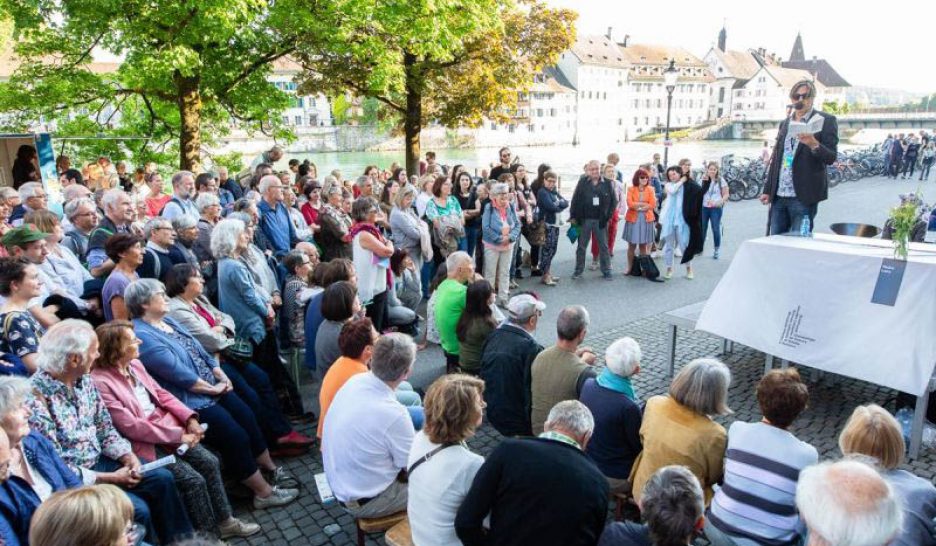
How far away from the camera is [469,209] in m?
8.82

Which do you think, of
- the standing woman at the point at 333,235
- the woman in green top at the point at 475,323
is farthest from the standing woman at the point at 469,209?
the woman in green top at the point at 475,323

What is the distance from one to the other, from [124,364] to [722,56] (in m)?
116

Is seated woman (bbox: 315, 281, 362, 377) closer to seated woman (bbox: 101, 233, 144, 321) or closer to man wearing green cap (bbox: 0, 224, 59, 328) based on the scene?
seated woman (bbox: 101, 233, 144, 321)

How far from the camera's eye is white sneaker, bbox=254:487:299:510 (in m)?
3.75

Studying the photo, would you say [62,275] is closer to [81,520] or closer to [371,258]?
[371,258]

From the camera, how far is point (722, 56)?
10288 centimetres

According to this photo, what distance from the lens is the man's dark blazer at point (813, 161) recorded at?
18.5 ft

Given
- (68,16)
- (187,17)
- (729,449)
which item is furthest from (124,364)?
(68,16)

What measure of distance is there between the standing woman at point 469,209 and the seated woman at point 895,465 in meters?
6.15

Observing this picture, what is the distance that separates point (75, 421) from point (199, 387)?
0.83 metres

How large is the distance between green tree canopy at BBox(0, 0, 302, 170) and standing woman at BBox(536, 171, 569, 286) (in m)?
5.26

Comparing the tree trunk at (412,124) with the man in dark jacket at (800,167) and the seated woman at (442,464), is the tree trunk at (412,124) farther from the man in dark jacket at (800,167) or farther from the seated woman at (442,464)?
the seated woman at (442,464)

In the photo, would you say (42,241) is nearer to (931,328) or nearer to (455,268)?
(455,268)

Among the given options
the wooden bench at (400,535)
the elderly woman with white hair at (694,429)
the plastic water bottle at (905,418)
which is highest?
the elderly woman with white hair at (694,429)
